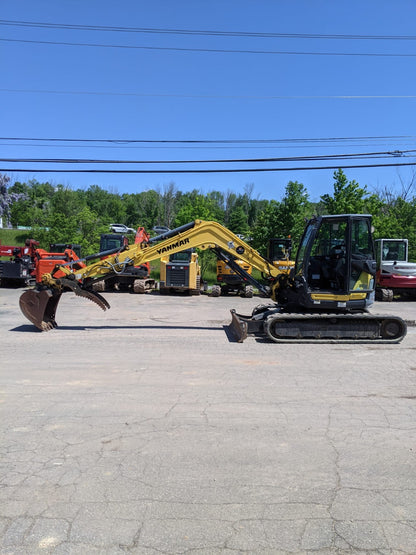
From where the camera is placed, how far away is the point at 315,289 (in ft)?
34.6

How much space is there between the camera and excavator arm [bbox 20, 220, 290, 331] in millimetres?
11016

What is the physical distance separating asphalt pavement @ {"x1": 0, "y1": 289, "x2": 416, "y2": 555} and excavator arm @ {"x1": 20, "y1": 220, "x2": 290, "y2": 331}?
2.40m

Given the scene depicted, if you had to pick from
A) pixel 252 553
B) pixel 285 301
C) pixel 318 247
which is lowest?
pixel 252 553

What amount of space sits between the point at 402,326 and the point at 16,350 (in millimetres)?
8414

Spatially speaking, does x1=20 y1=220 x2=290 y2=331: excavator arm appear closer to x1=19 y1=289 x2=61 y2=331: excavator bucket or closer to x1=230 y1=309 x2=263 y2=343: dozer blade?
x1=19 y1=289 x2=61 y2=331: excavator bucket

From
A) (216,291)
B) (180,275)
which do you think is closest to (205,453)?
(180,275)

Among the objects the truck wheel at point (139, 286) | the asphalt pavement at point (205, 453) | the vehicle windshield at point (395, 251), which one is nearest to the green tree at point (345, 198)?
the vehicle windshield at point (395, 251)

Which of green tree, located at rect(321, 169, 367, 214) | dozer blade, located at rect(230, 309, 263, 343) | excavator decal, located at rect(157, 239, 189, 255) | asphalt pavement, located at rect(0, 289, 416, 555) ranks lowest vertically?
asphalt pavement, located at rect(0, 289, 416, 555)

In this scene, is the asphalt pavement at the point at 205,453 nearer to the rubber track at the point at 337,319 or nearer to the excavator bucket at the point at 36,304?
the rubber track at the point at 337,319

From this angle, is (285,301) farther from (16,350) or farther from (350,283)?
(16,350)

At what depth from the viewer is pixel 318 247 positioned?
10617 mm

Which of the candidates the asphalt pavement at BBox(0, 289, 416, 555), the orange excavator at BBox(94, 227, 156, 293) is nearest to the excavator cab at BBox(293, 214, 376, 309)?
the asphalt pavement at BBox(0, 289, 416, 555)

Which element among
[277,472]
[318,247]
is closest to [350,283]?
[318,247]

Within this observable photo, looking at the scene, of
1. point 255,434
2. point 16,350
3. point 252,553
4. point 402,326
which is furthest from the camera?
point 402,326
